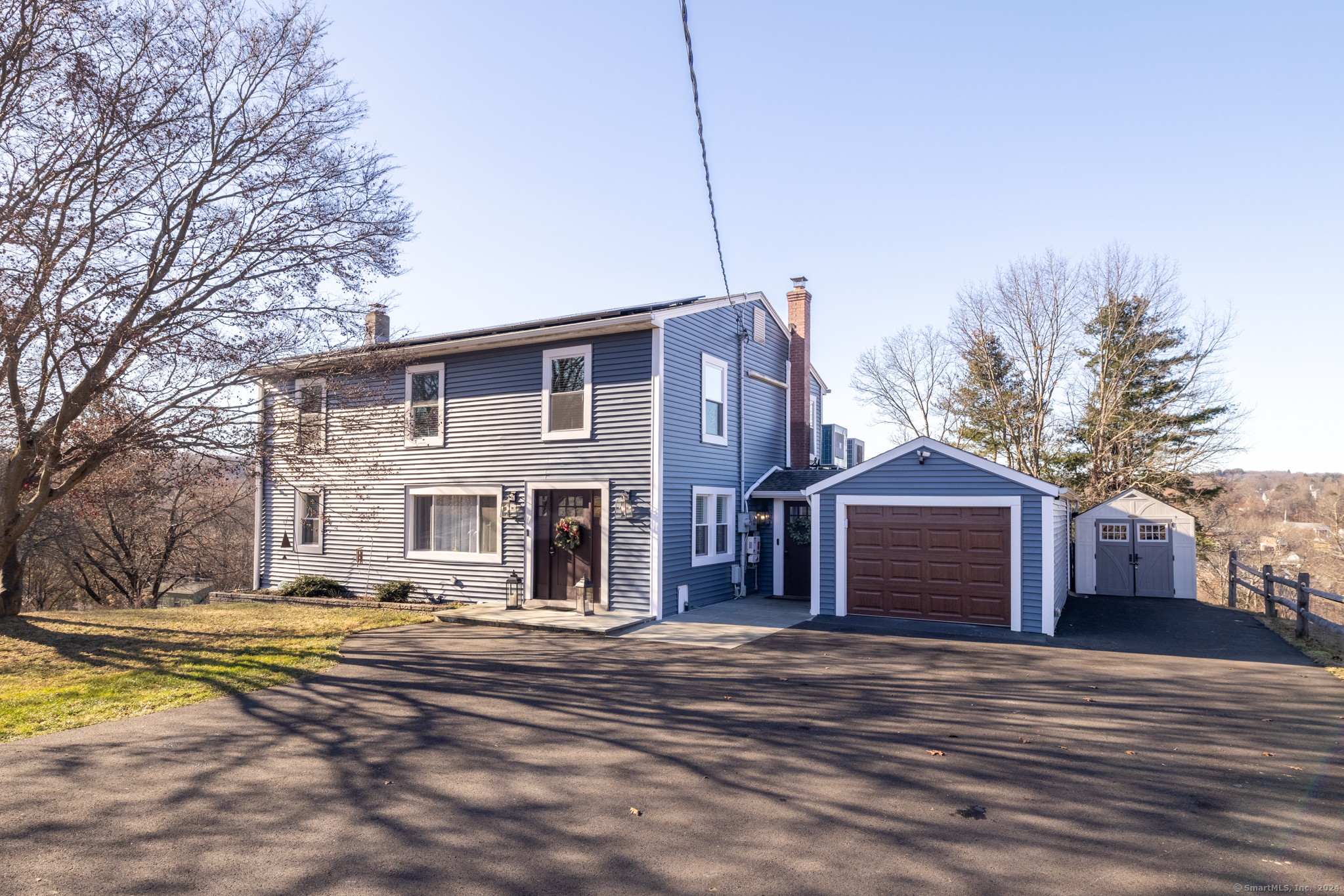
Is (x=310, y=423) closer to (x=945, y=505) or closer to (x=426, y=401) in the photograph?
(x=426, y=401)

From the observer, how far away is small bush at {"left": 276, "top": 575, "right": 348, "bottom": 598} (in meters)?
17.2

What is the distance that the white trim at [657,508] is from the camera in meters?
13.9

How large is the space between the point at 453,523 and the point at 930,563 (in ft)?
32.5

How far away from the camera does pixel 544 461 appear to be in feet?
49.8

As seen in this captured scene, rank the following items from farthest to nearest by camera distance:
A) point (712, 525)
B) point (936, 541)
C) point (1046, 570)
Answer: point (712, 525) < point (936, 541) < point (1046, 570)

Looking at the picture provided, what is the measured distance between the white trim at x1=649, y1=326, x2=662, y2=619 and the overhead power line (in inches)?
126

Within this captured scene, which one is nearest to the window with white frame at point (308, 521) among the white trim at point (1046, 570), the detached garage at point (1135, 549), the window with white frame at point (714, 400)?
A: the window with white frame at point (714, 400)

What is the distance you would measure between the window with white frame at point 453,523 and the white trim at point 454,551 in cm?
1

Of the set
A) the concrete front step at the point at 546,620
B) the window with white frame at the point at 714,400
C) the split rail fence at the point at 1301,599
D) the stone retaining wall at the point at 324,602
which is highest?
the window with white frame at the point at 714,400

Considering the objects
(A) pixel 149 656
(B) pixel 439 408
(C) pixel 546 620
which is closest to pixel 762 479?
(C) pixel 546 620

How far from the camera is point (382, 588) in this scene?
16031 mm

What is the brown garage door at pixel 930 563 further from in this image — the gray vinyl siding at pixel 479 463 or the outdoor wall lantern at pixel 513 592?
the outdoor wall lantern at pixel 513 592

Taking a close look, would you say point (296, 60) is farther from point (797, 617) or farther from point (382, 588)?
point (797, 617)

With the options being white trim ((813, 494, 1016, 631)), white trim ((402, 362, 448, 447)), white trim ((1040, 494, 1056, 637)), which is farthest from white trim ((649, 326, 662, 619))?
white trim ((1040, 494, 1056, 637))
